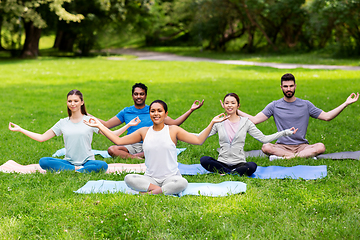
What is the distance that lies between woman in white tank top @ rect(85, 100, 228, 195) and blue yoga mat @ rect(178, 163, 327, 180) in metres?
1.13

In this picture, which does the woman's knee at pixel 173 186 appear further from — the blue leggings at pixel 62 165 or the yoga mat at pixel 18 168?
the yoga mat at pixel 18 168

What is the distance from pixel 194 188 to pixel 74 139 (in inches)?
85.0

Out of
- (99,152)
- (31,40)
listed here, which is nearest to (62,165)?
(99,152)

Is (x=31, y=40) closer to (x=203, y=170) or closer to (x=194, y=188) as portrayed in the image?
(x=203, y=170)

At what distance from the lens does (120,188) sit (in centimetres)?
542

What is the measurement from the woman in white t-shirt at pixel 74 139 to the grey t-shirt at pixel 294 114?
3.39 meters

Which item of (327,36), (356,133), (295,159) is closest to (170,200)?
(295,159)

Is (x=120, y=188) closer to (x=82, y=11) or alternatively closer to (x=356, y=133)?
(x=356, y=133)

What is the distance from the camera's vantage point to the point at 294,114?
7195 millimetres

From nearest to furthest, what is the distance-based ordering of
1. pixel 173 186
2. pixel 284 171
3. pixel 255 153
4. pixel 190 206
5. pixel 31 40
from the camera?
1. pixel 190 206
2. pixel 173 186
3. pixel 284 171
4. pixel 255 153
5. pixel 31 40

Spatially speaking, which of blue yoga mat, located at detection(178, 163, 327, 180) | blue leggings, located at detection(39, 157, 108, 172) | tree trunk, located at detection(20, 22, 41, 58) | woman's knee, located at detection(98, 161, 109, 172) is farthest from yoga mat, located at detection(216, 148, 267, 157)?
tree trunk, located at detection(20, 22, 41, 58)

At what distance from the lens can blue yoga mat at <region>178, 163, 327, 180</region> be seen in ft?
19.4

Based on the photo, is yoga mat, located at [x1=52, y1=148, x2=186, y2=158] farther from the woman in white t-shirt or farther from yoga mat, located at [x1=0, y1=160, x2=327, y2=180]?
the woman in white t-shirt

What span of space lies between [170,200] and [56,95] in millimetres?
10657
